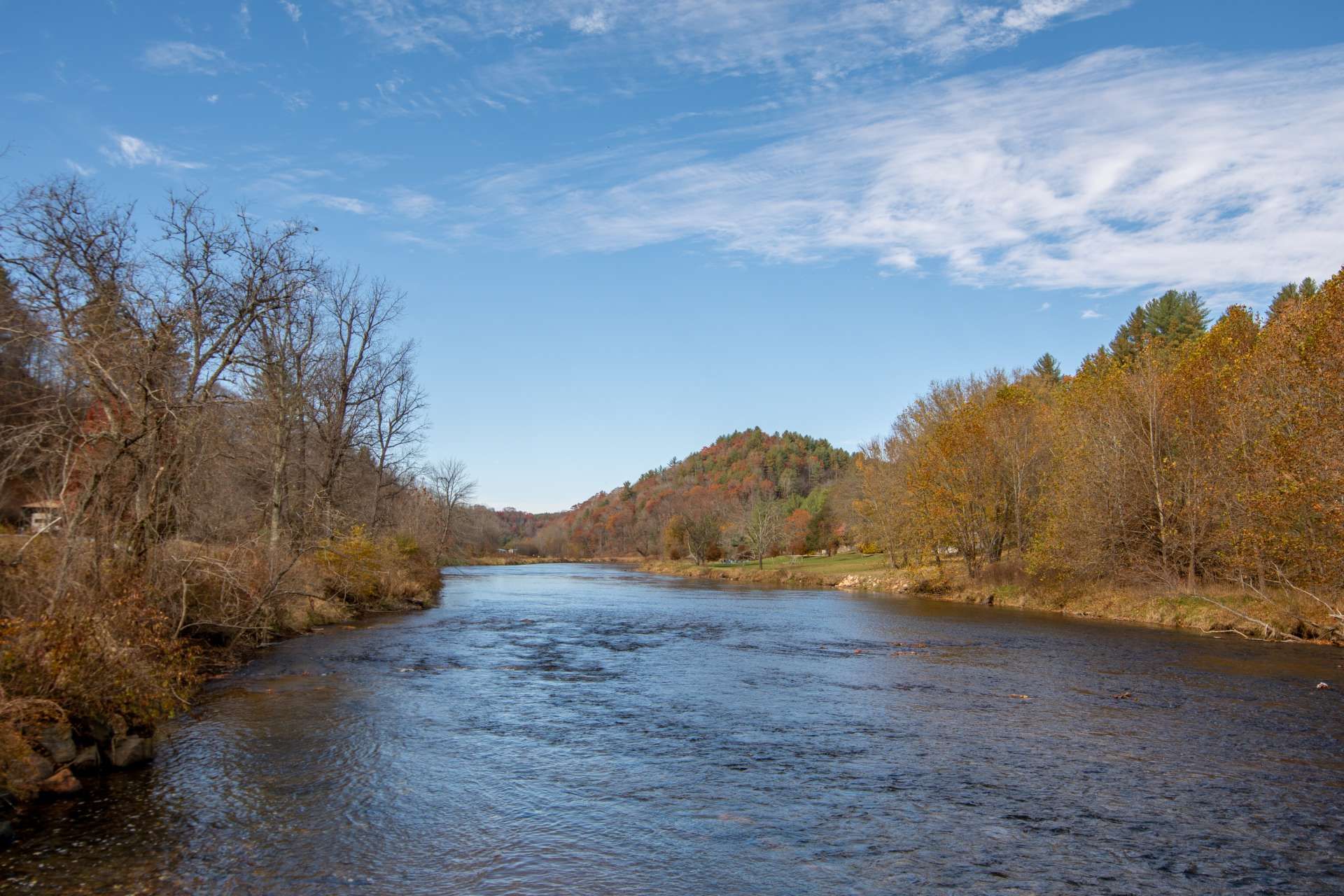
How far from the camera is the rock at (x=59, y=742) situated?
9578 mm

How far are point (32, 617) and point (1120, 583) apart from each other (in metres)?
35.4

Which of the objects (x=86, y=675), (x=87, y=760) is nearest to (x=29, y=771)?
(x=87, y=760)

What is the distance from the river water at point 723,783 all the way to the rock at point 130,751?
283 mm

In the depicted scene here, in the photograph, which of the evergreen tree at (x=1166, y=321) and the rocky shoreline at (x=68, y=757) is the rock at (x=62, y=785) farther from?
the evergreen tree at (x=1166, y=321)

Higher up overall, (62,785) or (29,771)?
(29,771)

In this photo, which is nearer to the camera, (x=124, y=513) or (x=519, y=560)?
(x=124, y=513)

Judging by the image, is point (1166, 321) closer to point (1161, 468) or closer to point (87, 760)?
point (1161, 468)

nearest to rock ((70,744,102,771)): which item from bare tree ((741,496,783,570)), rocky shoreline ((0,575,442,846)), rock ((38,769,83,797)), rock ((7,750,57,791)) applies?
rocky shoreline ((0,575,442,846))

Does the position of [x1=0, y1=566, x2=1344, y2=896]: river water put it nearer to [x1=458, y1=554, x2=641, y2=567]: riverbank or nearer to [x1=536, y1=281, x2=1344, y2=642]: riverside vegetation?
[x1=536, y1=281, x2=1344, y2=642]: riverside vegetation

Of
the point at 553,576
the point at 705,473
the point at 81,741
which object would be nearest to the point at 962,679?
the point at 81,741

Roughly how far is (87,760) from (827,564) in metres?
65.3

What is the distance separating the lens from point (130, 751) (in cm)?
1055

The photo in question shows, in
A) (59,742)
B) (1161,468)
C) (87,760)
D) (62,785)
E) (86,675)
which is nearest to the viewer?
(62,785)

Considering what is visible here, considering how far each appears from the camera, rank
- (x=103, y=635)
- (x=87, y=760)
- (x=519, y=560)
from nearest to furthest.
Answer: (x=87, y=760) → (x=103, y=635) → (x=519, y=560)
